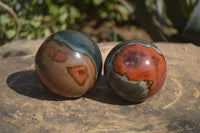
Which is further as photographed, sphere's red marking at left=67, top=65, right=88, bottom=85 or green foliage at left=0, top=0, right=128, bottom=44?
green foliage at left=0, top=0, right=128, bottom=44

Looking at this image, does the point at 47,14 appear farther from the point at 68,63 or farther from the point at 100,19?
the point at 68,63

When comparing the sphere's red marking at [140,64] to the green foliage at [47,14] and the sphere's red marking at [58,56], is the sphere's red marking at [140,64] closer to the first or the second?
the sphere's red marking at [58,56]

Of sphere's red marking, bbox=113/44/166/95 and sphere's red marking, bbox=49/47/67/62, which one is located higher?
sphere's red marking, bbox=49/47/67/62

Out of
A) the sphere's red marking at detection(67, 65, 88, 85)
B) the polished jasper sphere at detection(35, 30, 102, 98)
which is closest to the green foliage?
the polished jasper sphere at detection(35, 30, 102, 98)

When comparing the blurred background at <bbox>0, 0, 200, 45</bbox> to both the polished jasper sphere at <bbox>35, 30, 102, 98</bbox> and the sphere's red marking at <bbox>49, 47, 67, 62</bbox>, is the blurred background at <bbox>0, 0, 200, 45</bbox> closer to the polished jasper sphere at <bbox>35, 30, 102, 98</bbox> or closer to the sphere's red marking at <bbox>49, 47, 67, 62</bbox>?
the polished jasper sphere at <bbox>35, 30, 102, 98</bbox>

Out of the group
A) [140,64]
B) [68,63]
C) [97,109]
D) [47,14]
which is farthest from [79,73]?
[47,14]

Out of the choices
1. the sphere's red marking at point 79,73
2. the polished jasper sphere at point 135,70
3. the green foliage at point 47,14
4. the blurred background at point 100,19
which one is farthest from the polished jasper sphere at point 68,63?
the green foliage at point 47,14
